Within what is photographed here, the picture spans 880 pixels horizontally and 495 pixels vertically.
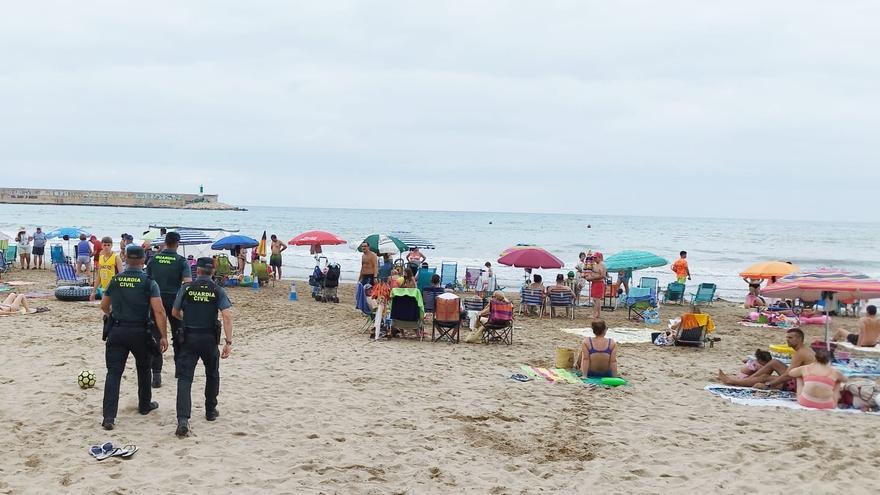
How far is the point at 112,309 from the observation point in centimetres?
502

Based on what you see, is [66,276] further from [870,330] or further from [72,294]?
[870,330]

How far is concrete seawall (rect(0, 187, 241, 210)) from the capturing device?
11144 cm

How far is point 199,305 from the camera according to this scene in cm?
503

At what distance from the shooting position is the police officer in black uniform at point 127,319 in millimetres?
4953

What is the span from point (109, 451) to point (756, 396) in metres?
6.48

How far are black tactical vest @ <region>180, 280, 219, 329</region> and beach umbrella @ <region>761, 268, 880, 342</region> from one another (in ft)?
22.7

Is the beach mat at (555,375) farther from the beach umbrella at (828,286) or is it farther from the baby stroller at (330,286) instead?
the baby stroller at (330,286)

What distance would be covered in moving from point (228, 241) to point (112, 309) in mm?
12256

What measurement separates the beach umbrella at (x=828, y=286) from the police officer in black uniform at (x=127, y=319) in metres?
7.36

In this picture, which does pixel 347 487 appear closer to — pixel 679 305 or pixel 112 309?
pixel 112 309

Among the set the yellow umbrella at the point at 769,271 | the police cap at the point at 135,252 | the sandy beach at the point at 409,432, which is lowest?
the sandy beach at the point at 409,432

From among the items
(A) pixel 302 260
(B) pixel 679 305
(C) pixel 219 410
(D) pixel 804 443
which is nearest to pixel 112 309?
(C) pixel 219 410

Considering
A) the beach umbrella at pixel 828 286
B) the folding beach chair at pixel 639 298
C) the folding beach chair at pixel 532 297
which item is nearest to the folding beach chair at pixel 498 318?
the folding beach chair at pixel 532 297

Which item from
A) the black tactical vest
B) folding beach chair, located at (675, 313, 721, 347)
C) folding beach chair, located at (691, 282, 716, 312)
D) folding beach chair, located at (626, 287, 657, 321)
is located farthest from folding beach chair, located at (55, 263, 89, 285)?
folding beach chair, located at (691, 282, 716, 312)
